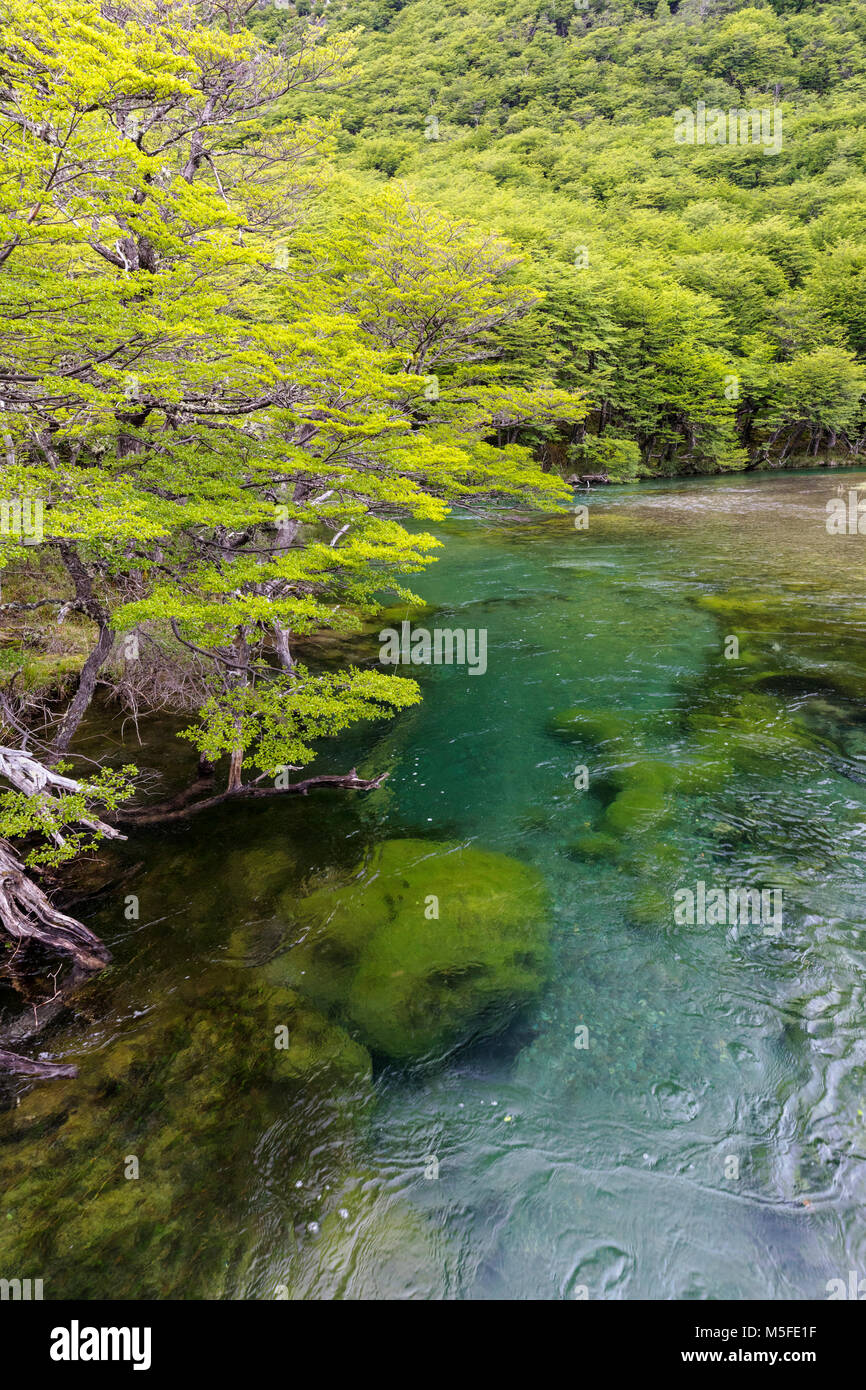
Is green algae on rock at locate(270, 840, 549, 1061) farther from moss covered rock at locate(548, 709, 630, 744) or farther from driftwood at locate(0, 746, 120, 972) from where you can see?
moss covered rock at locate(548, 709, 630, 744)

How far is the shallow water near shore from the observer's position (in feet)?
13.5

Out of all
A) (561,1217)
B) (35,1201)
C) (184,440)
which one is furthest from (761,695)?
(35,1201)

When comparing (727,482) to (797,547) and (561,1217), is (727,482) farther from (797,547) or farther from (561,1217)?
(561,1217)

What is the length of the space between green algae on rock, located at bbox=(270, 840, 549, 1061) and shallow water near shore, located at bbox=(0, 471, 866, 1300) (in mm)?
221

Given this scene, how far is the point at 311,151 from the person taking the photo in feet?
38.9

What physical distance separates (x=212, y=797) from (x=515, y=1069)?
5.91 m

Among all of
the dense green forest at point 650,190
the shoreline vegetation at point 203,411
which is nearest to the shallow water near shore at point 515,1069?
the shoreline vegetation at point 203,411

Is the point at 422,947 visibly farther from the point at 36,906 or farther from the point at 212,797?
the point at 212,797

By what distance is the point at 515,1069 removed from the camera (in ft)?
17.4

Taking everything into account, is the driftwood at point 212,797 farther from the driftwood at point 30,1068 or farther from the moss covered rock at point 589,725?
the driftwood at point 30,1068

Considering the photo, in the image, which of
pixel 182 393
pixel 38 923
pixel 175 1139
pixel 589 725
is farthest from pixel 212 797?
pixel 589 725

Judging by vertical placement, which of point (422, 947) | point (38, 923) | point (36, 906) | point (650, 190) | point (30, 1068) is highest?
point (650, 190)

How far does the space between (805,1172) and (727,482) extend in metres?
40.5

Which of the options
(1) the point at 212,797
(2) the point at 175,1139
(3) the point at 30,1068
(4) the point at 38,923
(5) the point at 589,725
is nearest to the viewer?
(2) the point at 175,1139
